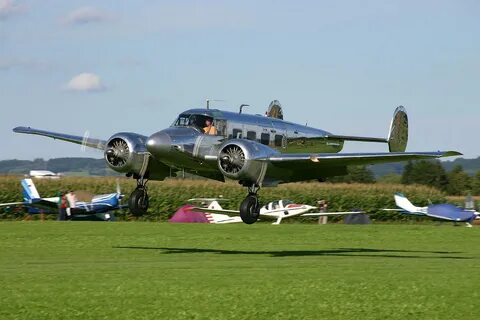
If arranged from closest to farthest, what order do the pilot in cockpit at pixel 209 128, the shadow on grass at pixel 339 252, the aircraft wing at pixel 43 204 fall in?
1. the pilot in cockpit at pixel 209 128
2. the shadow on grass at pixel 339 252
3. the aircraft wing at pixel 43 204

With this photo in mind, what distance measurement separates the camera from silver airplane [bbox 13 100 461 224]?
31.9 meters

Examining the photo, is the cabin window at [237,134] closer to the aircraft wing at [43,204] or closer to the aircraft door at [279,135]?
the aircraft door at [279,135]


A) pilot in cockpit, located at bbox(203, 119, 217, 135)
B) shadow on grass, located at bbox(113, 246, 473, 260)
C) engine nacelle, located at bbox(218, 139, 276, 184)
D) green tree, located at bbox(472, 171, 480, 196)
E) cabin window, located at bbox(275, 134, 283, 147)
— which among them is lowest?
shadow on grass, located at bbox(113, 246, 473, 260)

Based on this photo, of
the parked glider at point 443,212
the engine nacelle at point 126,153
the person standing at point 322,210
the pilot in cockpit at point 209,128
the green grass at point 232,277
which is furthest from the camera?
the person standing at point 322,210

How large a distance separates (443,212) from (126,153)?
3575 cm

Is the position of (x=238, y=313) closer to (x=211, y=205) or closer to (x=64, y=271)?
(x=64, y=271)

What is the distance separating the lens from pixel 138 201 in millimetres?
35062

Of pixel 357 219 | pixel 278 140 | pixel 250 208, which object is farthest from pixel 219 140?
pixel 357 219

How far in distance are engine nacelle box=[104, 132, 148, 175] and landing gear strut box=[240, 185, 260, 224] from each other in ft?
15.3

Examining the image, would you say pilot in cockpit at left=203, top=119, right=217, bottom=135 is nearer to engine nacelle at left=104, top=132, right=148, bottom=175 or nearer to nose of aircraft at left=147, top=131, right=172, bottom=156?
nose of aircraft at left=147, top=131, right=172, bottom=156

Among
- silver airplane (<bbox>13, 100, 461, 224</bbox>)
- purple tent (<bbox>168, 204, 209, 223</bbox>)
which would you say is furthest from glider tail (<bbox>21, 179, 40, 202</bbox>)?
silver airplane (<bbox>13, 100, 461, 224</bbox>)

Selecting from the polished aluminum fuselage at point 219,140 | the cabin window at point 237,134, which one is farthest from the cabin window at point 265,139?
the cabin window at point 237,134

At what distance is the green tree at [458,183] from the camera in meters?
110

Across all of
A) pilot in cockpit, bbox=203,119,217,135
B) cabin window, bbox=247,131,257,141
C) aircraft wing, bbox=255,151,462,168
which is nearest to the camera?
aircraft wing, bbox=255,151,462,168
